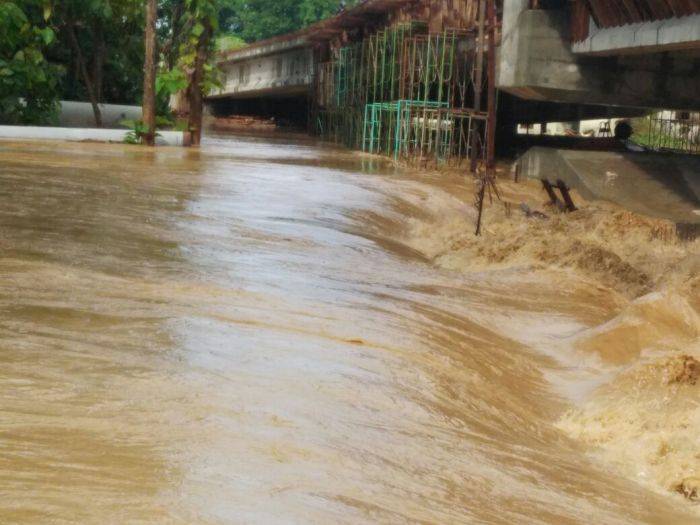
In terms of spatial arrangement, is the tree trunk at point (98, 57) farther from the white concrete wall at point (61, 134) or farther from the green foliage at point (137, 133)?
the green foliage at point (137, 133)

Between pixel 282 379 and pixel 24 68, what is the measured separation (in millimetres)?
18508

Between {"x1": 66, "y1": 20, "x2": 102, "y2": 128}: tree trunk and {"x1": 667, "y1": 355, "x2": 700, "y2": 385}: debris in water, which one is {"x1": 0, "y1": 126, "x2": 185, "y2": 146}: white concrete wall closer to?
{"x1": 66, "y1": 20, "x2": 102, "y2": 128}: tree trunk

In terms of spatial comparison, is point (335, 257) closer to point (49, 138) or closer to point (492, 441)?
point (492, 441)

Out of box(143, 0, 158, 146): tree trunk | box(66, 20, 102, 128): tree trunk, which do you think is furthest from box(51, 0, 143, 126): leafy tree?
box(143, 0, 158, 146): tree trunk

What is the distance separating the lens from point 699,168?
670 inches

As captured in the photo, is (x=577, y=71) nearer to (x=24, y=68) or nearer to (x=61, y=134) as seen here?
(x=61, y=134)

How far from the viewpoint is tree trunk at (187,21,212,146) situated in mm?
22984

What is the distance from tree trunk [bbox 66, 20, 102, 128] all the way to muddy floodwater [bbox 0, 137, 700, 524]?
13.7m

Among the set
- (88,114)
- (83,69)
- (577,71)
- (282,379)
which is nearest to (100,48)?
(83,69)

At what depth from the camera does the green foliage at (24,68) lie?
71.7 ft

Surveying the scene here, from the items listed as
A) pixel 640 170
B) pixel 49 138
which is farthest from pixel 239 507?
pixel 49 138

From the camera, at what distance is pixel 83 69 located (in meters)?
23.5

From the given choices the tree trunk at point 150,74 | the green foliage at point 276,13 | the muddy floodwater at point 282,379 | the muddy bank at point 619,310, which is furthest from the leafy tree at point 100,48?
the green foliage at point 276,13

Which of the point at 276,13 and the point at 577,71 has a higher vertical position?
the point at 276,13
